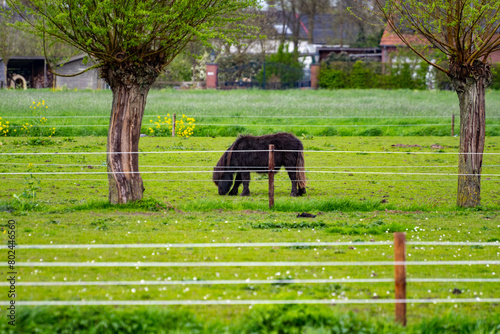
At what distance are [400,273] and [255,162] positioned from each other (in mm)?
8863

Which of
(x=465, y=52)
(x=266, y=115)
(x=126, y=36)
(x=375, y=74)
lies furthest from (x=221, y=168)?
(x=375, y=74)

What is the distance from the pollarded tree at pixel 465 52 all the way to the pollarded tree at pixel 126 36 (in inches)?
134

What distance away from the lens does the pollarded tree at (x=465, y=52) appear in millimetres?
11091

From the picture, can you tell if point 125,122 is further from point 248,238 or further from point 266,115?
point 266,115

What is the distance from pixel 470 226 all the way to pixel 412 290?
13.3ft

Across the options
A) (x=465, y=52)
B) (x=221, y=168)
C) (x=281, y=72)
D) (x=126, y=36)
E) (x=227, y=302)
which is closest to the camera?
(x=227, y=302)

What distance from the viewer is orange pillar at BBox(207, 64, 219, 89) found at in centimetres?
5080

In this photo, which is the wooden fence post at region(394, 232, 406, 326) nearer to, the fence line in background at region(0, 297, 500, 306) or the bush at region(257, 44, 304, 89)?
the fence line in background at region(0, 297, 500, 306)

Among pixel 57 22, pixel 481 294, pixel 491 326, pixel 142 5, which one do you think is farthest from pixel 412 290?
pixel 57 22

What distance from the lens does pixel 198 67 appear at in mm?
58750

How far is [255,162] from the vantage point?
1397 centimetres

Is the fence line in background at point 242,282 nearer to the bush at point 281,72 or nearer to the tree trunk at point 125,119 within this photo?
the tree trunk at point 125,119

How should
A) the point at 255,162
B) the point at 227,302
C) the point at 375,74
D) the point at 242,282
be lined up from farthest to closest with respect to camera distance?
the point at 375,74
the point at 255,162
the point at 242,282
the point at 227,302

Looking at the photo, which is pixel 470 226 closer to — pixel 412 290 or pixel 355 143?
pixel 412 290
